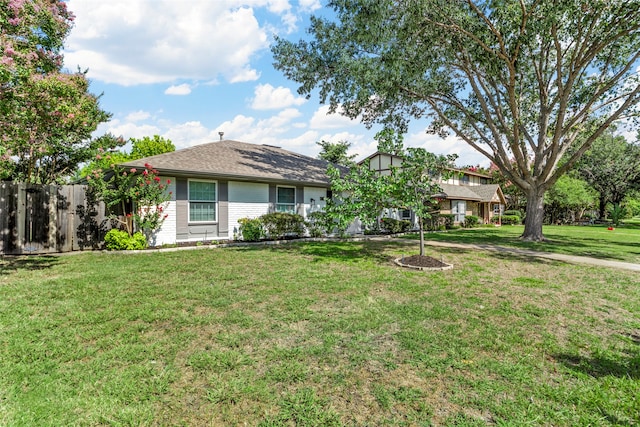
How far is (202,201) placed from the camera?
38.3 feet

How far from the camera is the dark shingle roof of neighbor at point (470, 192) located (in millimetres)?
26892

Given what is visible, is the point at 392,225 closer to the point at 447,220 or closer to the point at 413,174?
the point at 447,220

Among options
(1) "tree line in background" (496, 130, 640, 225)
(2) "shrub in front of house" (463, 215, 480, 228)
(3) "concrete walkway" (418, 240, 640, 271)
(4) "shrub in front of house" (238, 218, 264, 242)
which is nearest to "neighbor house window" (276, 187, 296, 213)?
(4) "shrub in front of house" (238, 218, 264, 242)

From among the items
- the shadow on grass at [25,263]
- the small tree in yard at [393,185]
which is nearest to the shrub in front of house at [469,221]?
the small tree in yard at [393,185]

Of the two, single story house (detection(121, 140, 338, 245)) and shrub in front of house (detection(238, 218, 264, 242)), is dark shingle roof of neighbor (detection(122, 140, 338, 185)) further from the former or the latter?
shrub in front of house (detection(238, 218, 264, 242))

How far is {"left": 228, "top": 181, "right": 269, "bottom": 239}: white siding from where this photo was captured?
12.4 meters

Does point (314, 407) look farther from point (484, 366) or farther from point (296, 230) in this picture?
point (296, 230)

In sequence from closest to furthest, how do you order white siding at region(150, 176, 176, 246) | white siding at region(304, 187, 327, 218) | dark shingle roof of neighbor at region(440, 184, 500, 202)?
white siding at region(150, 176, 176, 246)
white siding at region(304, 187, 327, 218)
dark shingle roof of neighbor at region(440, 184, 500, 202)

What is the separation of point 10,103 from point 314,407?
881 centimetres

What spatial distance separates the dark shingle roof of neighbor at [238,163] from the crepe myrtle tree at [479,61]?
3757 millimetres

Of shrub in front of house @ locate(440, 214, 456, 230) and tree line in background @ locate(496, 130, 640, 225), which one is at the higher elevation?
tree line in background @ locate(496, 130, 640, 225)

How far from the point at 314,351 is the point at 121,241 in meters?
8.99

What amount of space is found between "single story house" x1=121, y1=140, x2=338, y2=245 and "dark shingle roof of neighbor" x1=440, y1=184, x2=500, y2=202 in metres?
15.9

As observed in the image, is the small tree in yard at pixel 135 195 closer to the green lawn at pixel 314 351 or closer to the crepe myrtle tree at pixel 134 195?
the crepe myrtle tree at pixel 134 195
